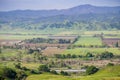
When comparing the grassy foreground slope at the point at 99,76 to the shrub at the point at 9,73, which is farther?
the shrub at the point at 9,73

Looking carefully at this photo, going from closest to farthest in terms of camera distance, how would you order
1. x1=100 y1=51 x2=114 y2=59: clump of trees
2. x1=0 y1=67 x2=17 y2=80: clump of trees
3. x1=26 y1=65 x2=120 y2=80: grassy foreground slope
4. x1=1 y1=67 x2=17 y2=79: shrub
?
x1=26 y1=65 x2=120 y2=80: grassy foreground slope < x1=0 y1=67 x2=17 y2=80: clump of trees < x1=1 y1=67 x2=17 y2=79: shrub < x1=100 y1=51 x2=114 y2=59: clump of trees

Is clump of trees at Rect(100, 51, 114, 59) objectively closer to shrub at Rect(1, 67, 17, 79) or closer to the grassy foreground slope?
the grassy foreground slope

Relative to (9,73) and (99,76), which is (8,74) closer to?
(9,73)

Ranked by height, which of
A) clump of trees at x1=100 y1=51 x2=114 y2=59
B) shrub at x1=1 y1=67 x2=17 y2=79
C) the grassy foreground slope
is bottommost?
clump of trees at x1=100 y1=51 x2=114 y2=59

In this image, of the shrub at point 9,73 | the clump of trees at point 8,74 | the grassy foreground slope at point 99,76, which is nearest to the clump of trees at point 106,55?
the grassy foreground slope at point 99,76

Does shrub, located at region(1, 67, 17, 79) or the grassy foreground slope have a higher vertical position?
shrub, located at region(1, 67, 17, 79)

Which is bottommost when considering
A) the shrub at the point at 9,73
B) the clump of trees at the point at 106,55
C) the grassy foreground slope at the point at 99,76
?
the clump of trees at the point at 106,55

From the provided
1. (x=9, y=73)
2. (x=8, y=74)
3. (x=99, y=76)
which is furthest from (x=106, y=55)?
(x=8, y=74)

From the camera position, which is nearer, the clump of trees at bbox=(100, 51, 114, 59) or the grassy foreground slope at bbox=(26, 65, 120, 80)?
the grassy foreground slope at bbox=(26, 65, 120, 80)

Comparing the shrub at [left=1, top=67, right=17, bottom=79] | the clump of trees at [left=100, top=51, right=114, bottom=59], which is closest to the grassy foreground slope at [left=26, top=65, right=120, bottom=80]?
the shrub at [left=1, top=67, right=17, bottom=79]

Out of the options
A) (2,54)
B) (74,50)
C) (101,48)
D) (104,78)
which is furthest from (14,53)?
(104,78)

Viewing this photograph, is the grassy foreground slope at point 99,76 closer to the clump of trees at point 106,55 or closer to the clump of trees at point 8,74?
the clump of trees at point 8,74

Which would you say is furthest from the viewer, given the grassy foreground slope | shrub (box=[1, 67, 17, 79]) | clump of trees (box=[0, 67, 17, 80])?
shrub (box=[1, 67, 17, 79])

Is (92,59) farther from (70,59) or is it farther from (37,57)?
(37,57)
